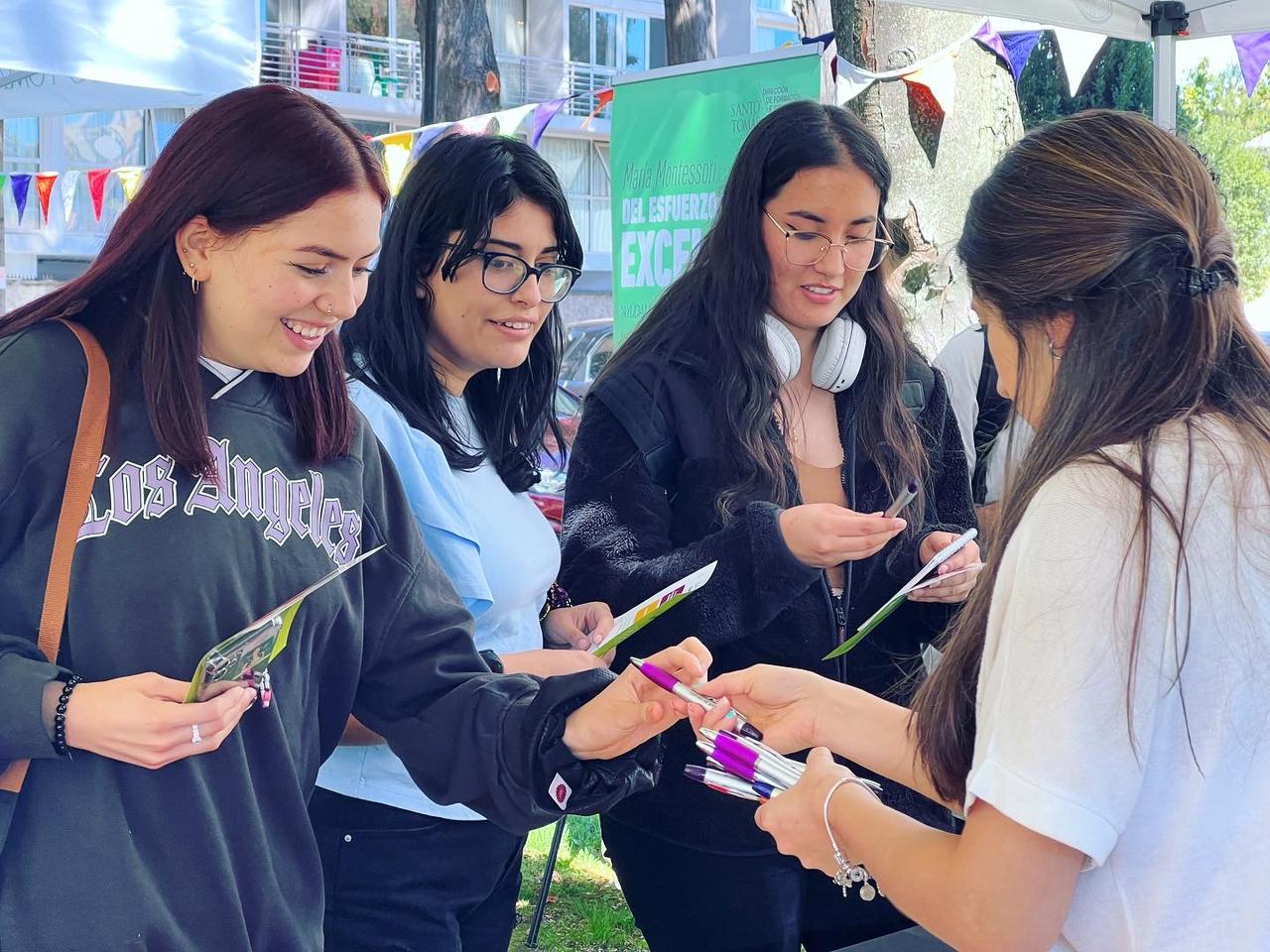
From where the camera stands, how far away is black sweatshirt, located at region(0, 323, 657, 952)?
1.52 m

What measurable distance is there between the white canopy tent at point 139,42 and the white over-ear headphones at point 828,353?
4.98 ft

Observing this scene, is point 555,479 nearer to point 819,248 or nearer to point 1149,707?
point 819,248

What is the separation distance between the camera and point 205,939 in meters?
1.59

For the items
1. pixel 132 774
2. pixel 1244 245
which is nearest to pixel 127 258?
pixel 132 774

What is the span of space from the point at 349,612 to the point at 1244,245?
17209mm

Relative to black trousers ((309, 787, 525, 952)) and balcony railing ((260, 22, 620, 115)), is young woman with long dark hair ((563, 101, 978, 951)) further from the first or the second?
balcony railing ((260, 22, 620, 115))

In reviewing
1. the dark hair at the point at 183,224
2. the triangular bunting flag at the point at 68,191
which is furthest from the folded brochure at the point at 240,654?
the triangular bunting flag at the point at 68,191

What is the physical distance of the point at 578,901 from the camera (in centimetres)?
459

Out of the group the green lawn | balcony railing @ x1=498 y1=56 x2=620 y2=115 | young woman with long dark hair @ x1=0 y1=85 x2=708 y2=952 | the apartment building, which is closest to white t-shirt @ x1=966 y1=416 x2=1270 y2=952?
young woman with long dark hair @ x1=0 y1=85 x2=708 y2=952

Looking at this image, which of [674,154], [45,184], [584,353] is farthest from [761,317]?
[584,353]

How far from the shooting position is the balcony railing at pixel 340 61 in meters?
20.8

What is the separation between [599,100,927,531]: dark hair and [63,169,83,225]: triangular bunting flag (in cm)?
1795

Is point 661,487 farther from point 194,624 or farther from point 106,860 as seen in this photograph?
point 106,860

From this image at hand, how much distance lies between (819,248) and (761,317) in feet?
0.59
